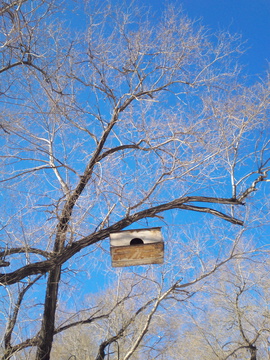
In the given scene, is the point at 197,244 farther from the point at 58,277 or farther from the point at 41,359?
the point at 41,359

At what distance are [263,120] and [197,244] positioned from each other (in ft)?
11.4

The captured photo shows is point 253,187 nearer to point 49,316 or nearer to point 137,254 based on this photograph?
point 137,254

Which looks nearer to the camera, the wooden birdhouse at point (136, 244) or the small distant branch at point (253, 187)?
the wooden birdhouse at point (136, 244)

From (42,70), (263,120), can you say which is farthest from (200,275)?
(42,70)

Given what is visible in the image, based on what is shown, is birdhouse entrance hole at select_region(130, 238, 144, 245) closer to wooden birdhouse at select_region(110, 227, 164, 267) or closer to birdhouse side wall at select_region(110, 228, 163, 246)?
wooden birdhouse at select_region(110, 227, 164, 267)

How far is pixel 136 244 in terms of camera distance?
4961 mm

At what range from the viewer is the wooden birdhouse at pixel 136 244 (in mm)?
4965

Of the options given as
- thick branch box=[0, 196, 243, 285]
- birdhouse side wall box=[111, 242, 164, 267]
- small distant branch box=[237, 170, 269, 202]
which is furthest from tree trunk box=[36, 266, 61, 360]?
small distant branch box=[237, 170, 269, 202]

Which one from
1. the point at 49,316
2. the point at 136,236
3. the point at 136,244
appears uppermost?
the point at 136,236

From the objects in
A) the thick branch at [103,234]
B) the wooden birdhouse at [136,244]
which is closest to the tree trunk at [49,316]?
the thick branch at [103,234]

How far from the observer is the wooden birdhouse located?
195 inches

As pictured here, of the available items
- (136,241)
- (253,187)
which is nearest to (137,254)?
(136,241)

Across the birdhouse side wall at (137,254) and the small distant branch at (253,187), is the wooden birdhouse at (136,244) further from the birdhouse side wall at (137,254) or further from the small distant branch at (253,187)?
the small distant branch at (253,187)

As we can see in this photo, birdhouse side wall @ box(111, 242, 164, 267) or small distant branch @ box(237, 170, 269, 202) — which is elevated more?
small distant branch @ box(237, 170, 269, 202)
